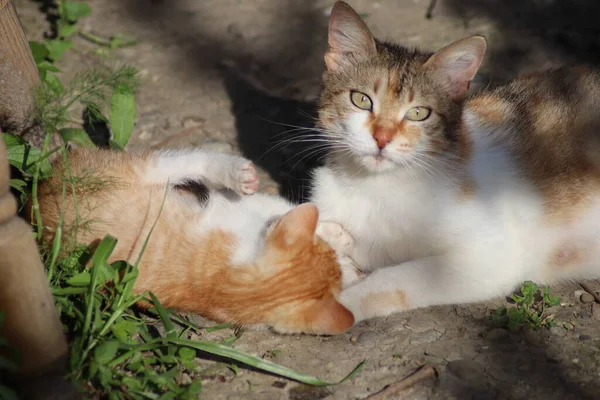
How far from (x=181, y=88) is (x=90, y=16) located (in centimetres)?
116

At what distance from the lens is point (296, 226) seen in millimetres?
2811

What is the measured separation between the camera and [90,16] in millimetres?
5234

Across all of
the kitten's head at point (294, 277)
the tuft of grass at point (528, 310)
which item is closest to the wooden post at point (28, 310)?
the kitten's head at point (294, 277)

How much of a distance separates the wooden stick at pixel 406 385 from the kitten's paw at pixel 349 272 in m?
0.63

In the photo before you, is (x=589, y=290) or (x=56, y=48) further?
(x=56, y=48)

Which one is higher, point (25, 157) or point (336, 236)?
point (25, 157)

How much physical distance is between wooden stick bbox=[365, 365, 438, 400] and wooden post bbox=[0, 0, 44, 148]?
7.22 ft

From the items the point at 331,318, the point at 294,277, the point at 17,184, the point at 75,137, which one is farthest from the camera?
the point at 75,137

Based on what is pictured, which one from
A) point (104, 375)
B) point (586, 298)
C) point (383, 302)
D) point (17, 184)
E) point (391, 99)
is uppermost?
point (391, 99)

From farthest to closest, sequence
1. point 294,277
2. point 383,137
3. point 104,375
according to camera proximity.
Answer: point 383,137
point 294,277
point 104,375

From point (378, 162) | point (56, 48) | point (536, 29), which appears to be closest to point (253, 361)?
point (378, 162)

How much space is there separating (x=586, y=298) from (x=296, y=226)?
1377 millimetres

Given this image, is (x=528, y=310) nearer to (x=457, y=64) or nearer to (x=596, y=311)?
(x=596, y=311)

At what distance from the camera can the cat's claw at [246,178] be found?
10.4 feet
